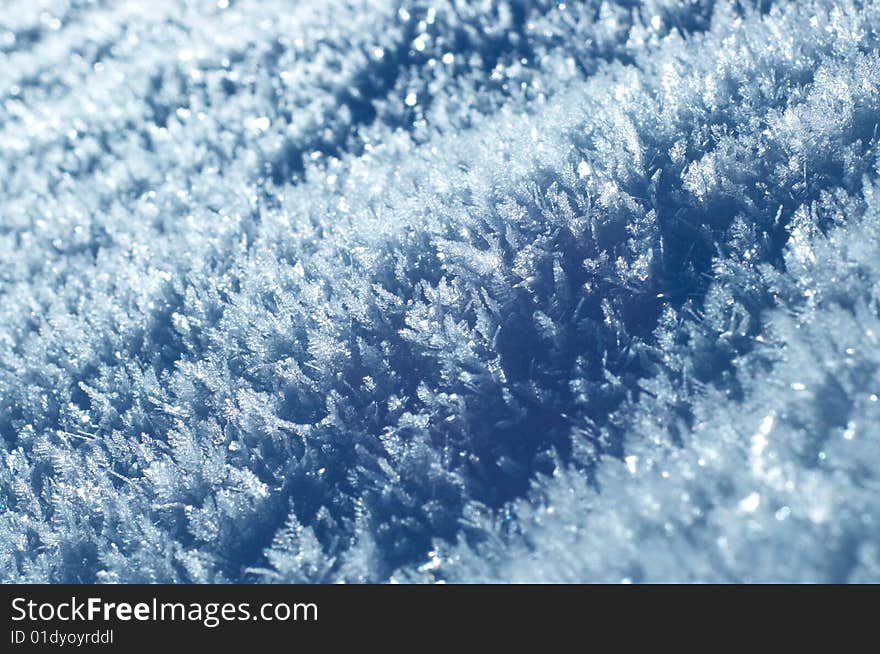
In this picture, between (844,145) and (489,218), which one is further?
(489,218)

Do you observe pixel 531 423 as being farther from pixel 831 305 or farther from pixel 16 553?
pixel 16 553

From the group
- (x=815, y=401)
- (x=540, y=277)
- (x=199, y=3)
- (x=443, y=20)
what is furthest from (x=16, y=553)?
(x=199, y=3)

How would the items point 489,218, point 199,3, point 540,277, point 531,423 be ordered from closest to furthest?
point 531,423
point 540,277
point 489,218
point 199,3

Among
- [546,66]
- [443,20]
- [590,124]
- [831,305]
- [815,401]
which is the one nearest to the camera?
[815,401]

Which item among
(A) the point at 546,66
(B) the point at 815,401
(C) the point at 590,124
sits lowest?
(B) the point at 815,401
